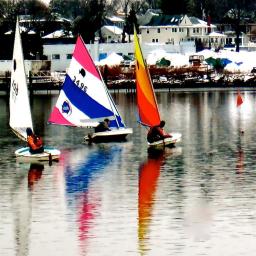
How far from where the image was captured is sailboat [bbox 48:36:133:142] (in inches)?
2906

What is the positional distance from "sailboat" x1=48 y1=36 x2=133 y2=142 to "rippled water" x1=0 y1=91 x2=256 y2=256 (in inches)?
Answer: 56.6

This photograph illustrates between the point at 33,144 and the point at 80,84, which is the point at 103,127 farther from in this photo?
the point at 33,144

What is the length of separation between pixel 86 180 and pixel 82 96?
21226 mm

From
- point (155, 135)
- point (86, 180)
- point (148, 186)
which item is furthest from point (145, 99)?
point (148, 186)

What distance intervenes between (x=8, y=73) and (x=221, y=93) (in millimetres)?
26868

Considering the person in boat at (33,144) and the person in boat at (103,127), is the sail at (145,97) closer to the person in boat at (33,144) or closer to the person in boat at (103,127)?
the person in boat at (103,127)

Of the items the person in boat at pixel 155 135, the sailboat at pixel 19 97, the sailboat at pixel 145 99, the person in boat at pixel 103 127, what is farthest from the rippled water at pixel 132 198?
the sailboat at pixel 19 97

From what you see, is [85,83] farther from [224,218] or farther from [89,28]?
[89,28]

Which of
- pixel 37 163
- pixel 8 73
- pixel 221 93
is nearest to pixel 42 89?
pixel 8 73

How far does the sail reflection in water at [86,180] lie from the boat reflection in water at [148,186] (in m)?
1.64

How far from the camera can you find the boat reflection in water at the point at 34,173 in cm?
5272

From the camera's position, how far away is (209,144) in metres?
70.9

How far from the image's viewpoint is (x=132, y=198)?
47812mm

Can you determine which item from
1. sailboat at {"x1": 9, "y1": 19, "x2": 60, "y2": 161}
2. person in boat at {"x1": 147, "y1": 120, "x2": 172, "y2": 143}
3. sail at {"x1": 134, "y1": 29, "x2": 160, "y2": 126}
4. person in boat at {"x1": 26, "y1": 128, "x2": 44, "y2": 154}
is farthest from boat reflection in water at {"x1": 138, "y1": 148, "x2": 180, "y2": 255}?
sailboat at {"x1": 9, "y1": 19, "x2": 60, "y2": 161}
